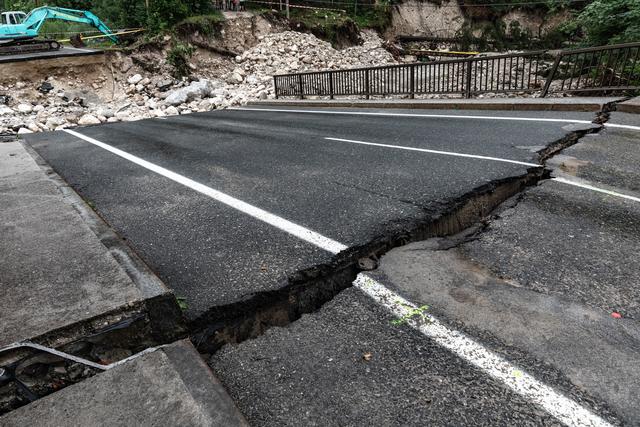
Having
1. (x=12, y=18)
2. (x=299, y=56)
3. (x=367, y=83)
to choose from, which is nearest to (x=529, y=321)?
(x=367, y=83)

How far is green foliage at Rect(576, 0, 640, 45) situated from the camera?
43.0 ft

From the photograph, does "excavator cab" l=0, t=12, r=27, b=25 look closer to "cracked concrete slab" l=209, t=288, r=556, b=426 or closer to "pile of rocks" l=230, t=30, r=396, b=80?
"pile of rocks" l=230, t=30, r=396, b=80

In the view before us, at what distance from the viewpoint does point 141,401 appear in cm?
194

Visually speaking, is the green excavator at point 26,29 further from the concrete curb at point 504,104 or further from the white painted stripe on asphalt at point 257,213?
the white painted stripe on asphalt at point 257,213

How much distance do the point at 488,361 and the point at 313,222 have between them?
2.26 meters

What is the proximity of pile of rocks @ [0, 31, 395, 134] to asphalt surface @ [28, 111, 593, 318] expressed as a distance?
10.1m

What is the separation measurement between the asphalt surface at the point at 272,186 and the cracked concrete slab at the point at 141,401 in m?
0.65

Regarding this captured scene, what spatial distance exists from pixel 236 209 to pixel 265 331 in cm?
223

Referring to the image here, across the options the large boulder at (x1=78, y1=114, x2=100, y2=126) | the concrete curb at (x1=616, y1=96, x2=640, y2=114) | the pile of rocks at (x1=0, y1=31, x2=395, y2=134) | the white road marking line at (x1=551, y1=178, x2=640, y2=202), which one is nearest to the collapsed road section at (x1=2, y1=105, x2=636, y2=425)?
the white road marking line at (x1=551, y1=178, x2=640, y2=202)

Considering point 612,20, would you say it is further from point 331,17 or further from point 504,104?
point 331,17

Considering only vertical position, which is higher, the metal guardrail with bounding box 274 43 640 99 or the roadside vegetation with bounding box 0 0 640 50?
the roadside vegetation with bounding box 0 0 640 50

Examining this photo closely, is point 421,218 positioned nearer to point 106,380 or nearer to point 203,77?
point 106,380

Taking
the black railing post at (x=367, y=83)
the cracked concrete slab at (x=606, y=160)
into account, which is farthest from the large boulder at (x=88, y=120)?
the cracked concrete slab at (x=606, y=160)

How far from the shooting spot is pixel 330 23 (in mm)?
35875
